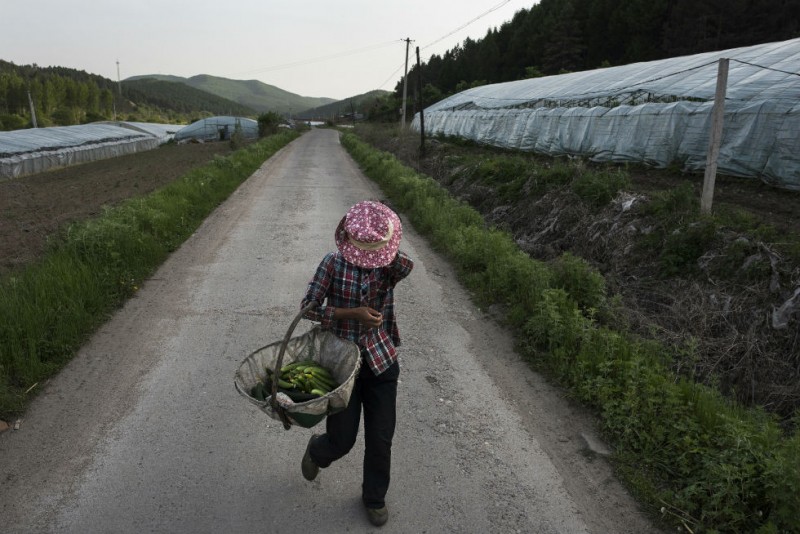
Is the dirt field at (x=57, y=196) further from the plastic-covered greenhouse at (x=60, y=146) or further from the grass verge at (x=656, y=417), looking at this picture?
the grass verge at (x=656, y=417)

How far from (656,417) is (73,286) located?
554cm

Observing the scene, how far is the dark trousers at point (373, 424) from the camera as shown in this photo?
279cm

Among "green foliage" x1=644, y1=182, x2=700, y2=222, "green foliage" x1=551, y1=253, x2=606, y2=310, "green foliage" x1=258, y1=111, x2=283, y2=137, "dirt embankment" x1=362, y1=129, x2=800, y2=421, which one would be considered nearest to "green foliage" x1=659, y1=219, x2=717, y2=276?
"dirt embankment" x1=362, y1=129, x2=800, y2=421

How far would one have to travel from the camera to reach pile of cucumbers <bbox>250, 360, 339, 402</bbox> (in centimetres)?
259

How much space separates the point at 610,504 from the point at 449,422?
1.19m

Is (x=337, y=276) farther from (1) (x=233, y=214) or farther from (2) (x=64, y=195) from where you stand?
(2) (x=64, y=195)

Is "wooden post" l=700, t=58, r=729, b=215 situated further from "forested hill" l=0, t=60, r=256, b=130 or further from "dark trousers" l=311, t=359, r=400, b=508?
"forested hill" l=0, t=60, r=256, b=130

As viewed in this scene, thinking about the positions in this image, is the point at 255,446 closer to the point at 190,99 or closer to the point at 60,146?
the point at 60,146

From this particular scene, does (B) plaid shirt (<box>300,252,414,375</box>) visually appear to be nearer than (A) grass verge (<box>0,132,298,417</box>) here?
Yes

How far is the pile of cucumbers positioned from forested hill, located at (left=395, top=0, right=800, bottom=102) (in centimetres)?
3783

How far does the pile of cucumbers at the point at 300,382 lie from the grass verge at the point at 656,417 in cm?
197

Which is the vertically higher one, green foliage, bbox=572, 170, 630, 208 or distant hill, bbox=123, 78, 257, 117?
distant hill, bbox=123, 78, 257, 117

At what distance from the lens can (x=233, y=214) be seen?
10992 millimetres

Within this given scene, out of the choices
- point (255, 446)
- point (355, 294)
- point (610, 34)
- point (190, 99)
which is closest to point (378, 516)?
point (255, 446)
